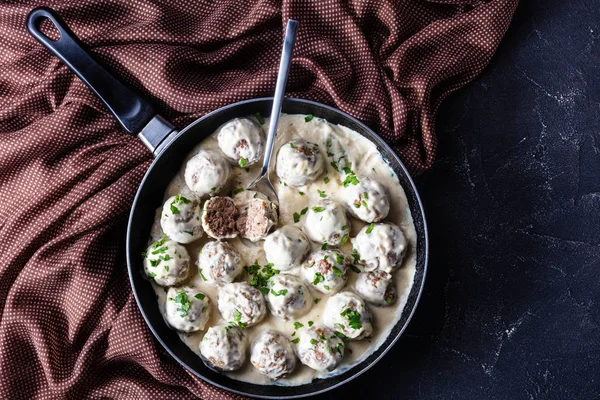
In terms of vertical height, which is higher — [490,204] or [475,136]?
[475,136]

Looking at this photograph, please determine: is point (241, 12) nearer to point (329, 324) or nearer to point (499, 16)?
point (499, 16)

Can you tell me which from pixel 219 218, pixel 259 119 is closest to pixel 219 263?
pixel 219 218

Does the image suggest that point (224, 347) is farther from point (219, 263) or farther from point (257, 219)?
point (257, 219)

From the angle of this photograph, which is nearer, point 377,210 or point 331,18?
point 377,210

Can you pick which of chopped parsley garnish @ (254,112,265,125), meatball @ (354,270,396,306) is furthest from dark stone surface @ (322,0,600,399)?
chopped parsley garnish @ (254,112,265,125)

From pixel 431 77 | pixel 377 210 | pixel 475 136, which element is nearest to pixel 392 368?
pixel 377 210
